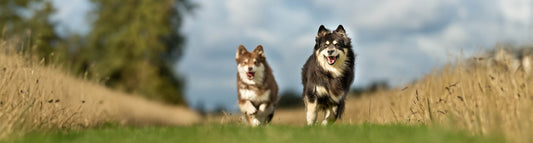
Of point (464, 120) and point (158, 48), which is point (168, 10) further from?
point (464, 120)

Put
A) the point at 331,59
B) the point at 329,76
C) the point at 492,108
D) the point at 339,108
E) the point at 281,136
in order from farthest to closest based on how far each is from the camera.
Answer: the point at 339,108
the point at 329,76
the point at 331,59
the point at 492,108
the point at 281,136

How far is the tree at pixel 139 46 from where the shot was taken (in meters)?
33.9

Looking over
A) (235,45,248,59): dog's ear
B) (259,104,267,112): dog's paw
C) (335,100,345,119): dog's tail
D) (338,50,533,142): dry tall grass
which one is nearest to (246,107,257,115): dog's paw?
(259,104,267,112): dog's paw

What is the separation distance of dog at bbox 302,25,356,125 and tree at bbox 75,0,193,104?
2582 centimetres

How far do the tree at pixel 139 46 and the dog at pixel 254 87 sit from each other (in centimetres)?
2459

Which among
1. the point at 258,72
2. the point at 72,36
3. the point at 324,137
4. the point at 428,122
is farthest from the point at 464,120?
the point at 72,36

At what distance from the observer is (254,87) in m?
9.29

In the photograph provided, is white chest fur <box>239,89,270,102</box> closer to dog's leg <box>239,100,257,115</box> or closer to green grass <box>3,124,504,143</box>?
dog's leg <box>239,100,257,115</box>

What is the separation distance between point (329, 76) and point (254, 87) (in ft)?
5.20

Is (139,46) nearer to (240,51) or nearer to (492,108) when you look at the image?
(240,51)

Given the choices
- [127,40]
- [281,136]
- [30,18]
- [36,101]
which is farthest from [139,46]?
[281,136]

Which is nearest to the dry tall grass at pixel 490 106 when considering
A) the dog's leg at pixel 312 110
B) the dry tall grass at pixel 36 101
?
the dog's leg at pixel 312 110

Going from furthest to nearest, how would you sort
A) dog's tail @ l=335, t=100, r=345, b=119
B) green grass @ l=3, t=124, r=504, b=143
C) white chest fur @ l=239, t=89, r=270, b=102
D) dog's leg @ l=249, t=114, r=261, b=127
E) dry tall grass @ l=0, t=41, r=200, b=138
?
white chest fur @ l=239, t=89, r=270, b=102
dog's leg @ l=249, t=114, r=261, b=127
dog's tail @ l=335, t=100, r=345, b=119
dry tall grass @ l=0, t=41, r=200, b=138
green grass @ l=3, t=124, r=504, b=143

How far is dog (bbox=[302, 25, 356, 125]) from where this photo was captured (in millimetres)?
8328
